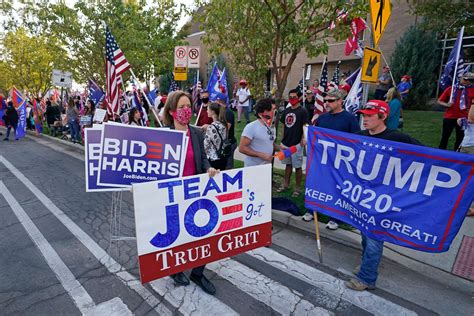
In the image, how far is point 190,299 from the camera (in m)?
2.96

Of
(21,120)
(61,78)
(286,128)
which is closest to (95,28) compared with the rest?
(61,78)

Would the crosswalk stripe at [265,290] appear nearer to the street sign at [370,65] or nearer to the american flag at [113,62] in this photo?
the street sign at [370,65]

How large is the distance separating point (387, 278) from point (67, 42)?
15158 mm

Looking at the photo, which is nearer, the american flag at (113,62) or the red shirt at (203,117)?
the american flag at (113,62)

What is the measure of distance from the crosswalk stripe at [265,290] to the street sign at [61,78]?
14128 mm

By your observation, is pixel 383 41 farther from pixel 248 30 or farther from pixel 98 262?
pixel 98 262

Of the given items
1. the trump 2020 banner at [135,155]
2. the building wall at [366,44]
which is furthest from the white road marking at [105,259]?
the building wall at [366,44]

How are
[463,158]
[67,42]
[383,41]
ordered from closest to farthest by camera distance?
[463,158]
[67,42]
[383,41]

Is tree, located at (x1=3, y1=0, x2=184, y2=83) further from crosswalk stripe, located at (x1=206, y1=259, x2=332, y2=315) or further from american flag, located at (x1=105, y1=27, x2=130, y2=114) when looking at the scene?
crosswalk stripe, located at (x1=206, y1=259, x2=332, y2=315)

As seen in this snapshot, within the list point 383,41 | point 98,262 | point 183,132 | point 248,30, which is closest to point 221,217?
point 183,132

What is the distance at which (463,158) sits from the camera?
2615 millimetres

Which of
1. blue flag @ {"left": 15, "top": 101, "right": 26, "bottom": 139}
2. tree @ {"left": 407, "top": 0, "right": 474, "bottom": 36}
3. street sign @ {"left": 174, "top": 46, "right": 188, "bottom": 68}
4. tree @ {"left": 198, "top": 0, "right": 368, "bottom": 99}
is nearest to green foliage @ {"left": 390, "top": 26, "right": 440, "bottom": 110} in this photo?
tree @ {"left": 407, "top": 0, "right": 474, "bottom": 36}

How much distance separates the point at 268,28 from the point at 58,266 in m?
5.67

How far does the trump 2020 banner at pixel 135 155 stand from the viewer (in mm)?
3320
